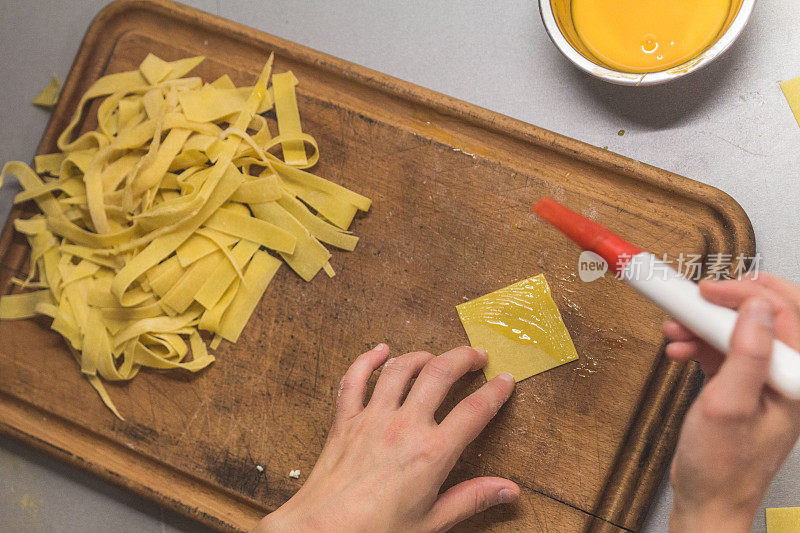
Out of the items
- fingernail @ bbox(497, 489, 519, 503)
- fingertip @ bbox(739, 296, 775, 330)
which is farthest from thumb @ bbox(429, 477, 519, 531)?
fingertip @ bbox(739, 296, 775, 330)

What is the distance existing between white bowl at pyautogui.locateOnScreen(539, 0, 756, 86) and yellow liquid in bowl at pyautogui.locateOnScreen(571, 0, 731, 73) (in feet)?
0.11

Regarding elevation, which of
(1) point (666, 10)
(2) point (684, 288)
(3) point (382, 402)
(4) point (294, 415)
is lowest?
(4) point (294, 415)

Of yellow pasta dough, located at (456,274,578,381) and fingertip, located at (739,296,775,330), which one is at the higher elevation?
fingertip, located at (739,296,775,330)

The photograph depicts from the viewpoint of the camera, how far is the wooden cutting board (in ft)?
3.64

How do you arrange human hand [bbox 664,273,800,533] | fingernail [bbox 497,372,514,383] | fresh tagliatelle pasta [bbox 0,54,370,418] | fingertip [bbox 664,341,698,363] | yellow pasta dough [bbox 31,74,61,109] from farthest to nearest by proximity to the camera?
yellow pasta dough [bbox 31,74,61,109] → fresh tagliatelle pasta [bbox 0,54,370,418] → fingernail [bbox 497,372,514,383] → fingertip [bbox 664,341,698,363] → human hand [bbox 664,273,800,533]

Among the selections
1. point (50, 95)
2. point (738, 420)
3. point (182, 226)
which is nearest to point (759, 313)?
point (738, 420)

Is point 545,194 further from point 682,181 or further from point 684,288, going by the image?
point 684,288

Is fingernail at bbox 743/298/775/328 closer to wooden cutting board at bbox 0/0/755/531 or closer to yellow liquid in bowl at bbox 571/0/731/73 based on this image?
wooden cutting board at bbox 0/0/755/531

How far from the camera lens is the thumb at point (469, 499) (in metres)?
1.04

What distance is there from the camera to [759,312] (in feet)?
2.24

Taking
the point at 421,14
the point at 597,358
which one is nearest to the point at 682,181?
the point at 597,358

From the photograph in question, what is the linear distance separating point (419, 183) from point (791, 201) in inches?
28.5

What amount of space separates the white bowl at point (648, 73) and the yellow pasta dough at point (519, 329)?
1.28 feet

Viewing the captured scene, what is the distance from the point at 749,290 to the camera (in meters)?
0.77
